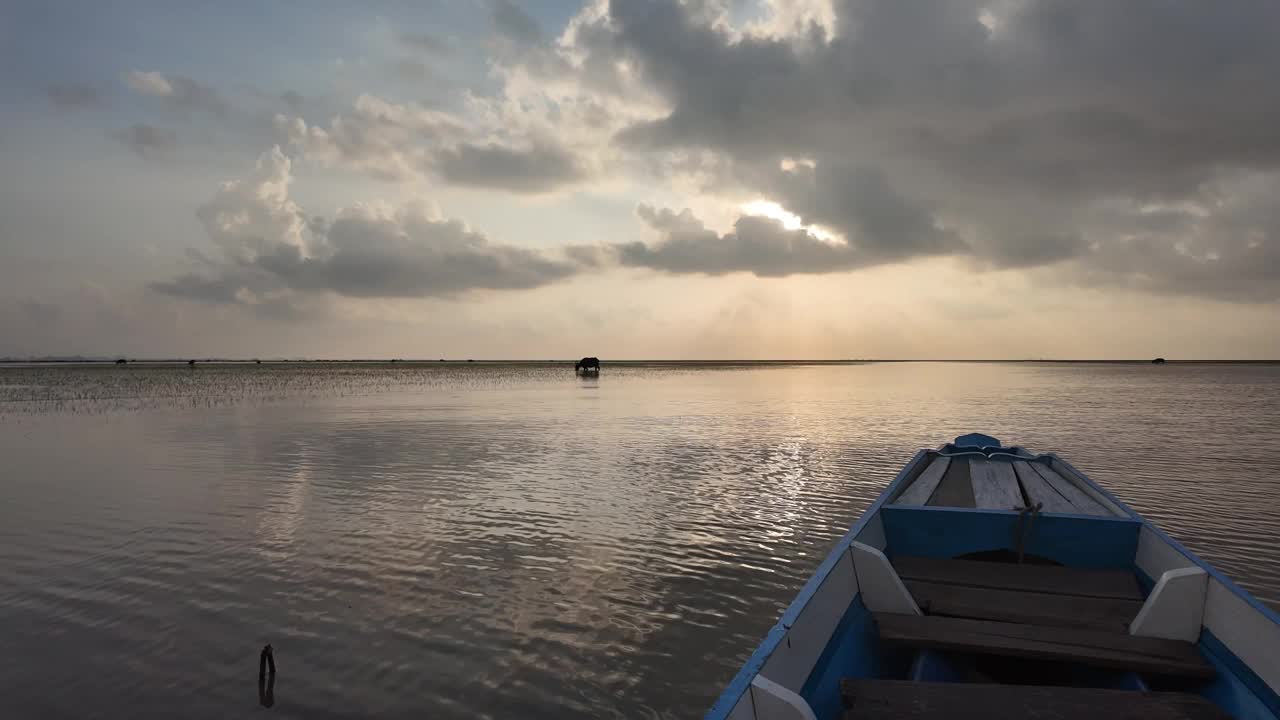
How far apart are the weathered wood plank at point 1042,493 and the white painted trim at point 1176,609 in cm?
256

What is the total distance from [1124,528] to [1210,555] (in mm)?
3816

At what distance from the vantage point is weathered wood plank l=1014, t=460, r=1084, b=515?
7.99m

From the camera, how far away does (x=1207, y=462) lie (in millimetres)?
16812

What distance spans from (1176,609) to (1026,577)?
1442 millimetres

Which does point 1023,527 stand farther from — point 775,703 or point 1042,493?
point 775,703

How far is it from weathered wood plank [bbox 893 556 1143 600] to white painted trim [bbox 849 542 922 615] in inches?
40.5

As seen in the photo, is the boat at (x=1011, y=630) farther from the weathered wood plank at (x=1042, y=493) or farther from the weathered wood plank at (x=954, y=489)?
the weathered wood plank at (x=954, y=489)

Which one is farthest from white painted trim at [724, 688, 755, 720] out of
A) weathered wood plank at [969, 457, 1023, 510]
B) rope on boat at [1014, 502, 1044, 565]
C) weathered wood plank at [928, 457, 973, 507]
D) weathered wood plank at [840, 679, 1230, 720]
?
weathered wood plank at [928, 457, 973, 507]

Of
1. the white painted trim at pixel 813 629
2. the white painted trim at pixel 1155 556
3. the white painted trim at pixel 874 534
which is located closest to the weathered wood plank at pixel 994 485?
the white painted trim at pixel 1155 556

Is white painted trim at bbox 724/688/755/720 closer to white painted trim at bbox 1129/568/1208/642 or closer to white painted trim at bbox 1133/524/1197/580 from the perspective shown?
white painted trim at bbox 1129/568/1208/642

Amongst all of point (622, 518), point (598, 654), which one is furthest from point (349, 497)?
point (598, 654)

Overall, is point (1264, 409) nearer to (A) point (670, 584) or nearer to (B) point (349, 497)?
(A) point (670, 584)

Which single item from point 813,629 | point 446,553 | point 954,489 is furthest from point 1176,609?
point 446,553

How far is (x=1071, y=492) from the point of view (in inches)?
356
